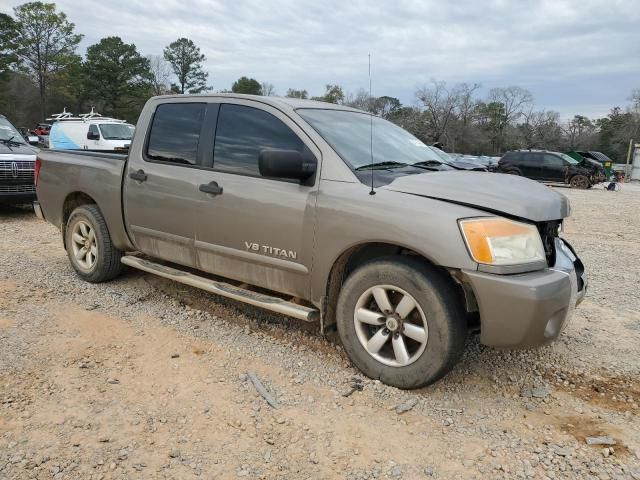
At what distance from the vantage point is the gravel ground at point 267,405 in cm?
241

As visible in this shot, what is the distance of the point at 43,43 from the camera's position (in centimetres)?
5031

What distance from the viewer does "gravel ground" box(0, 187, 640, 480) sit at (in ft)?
7.91

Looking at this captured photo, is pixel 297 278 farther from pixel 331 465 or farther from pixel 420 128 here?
pixel 420 128

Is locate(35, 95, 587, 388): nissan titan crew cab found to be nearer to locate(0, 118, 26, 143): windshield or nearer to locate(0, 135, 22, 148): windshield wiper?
locate(0, 135, 22, 148): windshield wiper

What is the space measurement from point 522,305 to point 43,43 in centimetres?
5927

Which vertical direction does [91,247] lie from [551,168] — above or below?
above

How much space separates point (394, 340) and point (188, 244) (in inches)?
73.1

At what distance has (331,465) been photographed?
2.41 meters

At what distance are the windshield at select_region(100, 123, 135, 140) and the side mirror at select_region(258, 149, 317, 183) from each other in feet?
47.9

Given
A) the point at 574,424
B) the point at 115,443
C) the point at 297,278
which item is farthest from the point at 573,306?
the point at 115,443

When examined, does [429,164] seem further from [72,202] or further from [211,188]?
[72,202]

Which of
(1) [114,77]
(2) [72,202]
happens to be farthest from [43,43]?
(2) [72,202]

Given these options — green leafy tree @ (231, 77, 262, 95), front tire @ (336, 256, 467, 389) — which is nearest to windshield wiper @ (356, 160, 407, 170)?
front tire @ (336, 256, 467, 389)

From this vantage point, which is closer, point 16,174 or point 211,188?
point 211,188
